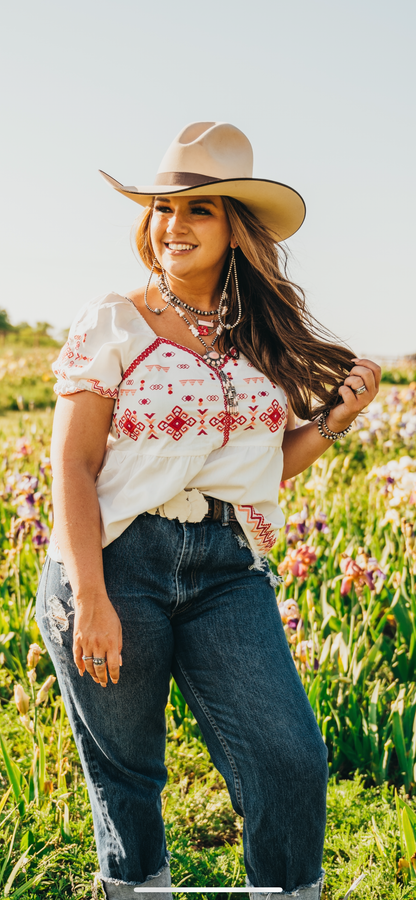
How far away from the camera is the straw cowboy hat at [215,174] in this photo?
1782 millimetres

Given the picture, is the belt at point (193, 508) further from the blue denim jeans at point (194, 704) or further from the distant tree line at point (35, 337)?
the distant tree line at point (35, 337)

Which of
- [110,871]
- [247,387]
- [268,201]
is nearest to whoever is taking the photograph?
[110,871]

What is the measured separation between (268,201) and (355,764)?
1922mm

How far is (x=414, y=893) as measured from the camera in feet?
6.08

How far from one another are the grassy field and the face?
1.31m

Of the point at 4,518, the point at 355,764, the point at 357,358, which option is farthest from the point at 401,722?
the point at 4,518

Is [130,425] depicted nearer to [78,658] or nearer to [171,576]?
[171,576]

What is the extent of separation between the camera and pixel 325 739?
7.97 feet

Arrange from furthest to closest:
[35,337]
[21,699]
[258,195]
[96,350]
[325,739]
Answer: [35,337]
[325,739]
[21,699]
[258,195]
[96,350]

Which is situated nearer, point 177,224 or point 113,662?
point 113,662

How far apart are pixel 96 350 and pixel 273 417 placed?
0.50 m

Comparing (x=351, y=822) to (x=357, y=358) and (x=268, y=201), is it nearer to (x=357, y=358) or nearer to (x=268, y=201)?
(x=357, y=358)

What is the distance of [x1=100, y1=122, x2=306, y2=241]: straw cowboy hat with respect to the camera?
178cm

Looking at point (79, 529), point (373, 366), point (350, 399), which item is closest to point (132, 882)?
point (79, 529)
